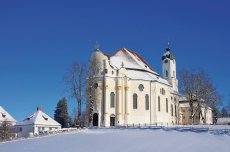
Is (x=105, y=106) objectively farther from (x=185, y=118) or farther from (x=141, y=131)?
(x=185, y=118)

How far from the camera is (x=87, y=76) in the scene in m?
61.8

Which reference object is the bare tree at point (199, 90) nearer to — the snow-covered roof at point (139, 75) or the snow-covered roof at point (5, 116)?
the snow-covered roof at point (139, 75)

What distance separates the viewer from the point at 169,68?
9025 centimetres

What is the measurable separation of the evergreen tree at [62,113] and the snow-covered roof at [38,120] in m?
14.7

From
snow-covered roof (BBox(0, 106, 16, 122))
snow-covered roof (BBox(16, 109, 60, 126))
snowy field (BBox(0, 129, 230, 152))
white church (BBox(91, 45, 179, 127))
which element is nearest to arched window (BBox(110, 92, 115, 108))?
white church (BBox(91, 45, 179, 127))

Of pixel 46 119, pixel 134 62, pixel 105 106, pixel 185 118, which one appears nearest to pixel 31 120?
pixel 46 119

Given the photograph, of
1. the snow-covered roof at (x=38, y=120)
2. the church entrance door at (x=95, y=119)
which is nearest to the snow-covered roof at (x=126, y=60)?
the church entrance door at (x=95, y=119)

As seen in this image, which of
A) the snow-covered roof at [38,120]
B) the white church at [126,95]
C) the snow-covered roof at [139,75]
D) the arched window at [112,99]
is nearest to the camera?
the white church at [126,95]

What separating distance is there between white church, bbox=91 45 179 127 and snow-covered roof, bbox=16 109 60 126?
14.2 m

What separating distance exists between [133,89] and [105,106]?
6.58 m

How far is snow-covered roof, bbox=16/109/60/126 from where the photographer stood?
239ft

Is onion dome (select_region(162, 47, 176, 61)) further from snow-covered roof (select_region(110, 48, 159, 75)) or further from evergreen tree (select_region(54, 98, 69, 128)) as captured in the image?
evergreen tree (select_region(54, 98, 69, 128))

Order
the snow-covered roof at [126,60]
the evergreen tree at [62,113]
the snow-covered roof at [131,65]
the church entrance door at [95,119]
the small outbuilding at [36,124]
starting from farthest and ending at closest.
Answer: the evergreen tree at [62,113] → the small outbuilding at [36,124] → the snow-covered roof at [126,60] → the snow-covered roof at [131,65] → the church entrance door at [95,119]

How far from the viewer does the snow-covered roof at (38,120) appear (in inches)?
2865
